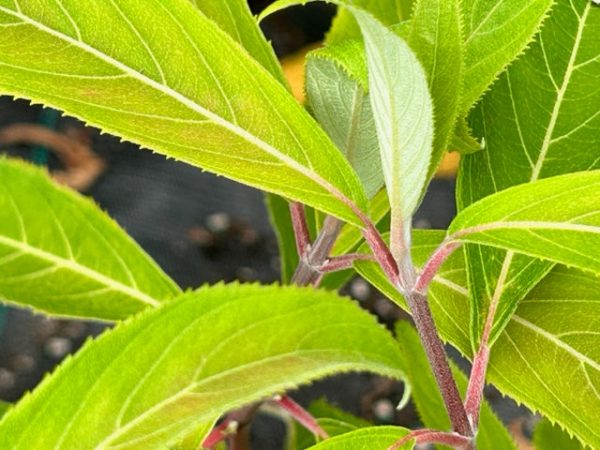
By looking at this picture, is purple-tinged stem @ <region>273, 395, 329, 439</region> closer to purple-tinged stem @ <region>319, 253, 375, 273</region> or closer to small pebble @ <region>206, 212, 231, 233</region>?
purple-tinged stem @ <region>319, 253, 375, 273</region>

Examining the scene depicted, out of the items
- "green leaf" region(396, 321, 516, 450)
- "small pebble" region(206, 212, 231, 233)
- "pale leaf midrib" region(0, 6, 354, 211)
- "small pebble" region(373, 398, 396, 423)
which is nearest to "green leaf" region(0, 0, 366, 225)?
"pale leaf midrib" region(0, 6, 354, 211)

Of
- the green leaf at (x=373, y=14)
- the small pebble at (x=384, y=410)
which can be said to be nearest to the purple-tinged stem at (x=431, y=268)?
the green leaf at (x=373, y=14)

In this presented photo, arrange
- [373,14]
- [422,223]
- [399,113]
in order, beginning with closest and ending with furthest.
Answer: [399,113]
[373,14]
[422,223]

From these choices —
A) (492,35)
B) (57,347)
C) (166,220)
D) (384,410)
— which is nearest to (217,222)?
(166,220)

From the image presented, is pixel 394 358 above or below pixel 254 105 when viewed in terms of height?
below

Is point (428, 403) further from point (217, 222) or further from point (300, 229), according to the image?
point (217, 222)

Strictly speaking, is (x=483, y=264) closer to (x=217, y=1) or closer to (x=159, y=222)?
(x=217, y=1)

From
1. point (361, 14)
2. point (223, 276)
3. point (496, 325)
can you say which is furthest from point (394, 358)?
point (223, 276)
